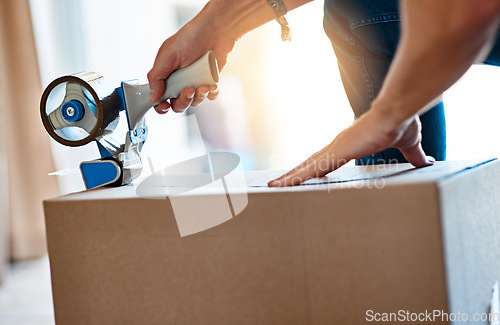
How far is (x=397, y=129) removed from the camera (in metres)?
0.67

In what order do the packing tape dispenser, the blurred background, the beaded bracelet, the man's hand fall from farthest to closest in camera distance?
the blurred background, the beaded bracelet, the packing tape dispenser, the man's hand

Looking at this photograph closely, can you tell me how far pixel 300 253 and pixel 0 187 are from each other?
1.62m

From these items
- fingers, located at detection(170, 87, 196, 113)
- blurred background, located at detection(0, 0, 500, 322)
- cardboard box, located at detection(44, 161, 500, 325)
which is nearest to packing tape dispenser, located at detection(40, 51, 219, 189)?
fingers, located at detection(170, 87, 196, 113)

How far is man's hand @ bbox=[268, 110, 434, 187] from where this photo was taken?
0.68 metres

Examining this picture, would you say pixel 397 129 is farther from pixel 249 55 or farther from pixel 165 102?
pixel 249 55

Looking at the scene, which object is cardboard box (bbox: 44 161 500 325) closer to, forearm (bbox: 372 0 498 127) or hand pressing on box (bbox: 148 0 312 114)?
forearm (bbox: 372 0 498 127)

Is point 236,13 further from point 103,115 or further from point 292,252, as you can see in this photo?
point 292,252

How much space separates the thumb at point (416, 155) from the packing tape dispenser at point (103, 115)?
1.04 ft

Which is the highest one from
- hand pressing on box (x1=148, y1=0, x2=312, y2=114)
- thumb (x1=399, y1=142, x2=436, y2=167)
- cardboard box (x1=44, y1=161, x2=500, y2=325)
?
hand pressing on box (x1=148, y1=0, x2=312, y2=114)

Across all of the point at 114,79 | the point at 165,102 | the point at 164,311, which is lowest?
the point at 164,311

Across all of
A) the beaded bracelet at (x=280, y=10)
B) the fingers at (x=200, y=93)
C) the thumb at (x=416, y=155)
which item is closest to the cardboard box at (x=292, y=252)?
the thumb at (x=416, y=155)

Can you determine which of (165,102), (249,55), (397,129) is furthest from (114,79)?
(397,129)

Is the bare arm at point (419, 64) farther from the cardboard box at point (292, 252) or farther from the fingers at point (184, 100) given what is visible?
the fingers at point (184, 100)

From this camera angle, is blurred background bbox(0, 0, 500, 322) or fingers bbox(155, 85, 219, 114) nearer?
fingers bbox(155, 85, 219, 114)
